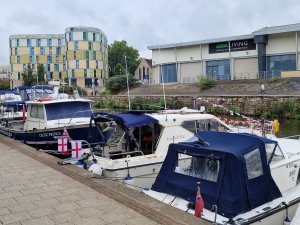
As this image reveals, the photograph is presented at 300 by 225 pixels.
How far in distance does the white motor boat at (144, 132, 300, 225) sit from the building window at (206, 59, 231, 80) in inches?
1705

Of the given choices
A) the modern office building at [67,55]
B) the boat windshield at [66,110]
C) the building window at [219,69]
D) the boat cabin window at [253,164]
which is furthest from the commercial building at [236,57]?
the boat cabin window at [253,164]

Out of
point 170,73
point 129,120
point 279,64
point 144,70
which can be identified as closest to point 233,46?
point 279,64

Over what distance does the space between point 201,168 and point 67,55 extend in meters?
79.4

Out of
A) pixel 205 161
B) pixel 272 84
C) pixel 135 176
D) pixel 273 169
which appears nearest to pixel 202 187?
pixel 205 161

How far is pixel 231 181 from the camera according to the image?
22.2 feet

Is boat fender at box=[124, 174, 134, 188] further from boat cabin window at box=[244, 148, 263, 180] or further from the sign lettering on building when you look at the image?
the sign lettering on building

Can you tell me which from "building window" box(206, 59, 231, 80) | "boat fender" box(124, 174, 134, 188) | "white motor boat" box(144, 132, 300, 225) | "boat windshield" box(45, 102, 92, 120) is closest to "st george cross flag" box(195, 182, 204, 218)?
"white motor boat" box(144, 132, 300, 225)

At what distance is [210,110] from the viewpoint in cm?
3612

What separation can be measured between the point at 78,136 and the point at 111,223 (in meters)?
9.44

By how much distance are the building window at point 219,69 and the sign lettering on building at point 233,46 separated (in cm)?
151

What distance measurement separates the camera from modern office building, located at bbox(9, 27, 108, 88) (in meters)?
82.5

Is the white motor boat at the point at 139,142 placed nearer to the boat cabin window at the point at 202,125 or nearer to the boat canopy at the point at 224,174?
the boat cabin window at the point at 202,125

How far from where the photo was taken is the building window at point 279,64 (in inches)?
1779

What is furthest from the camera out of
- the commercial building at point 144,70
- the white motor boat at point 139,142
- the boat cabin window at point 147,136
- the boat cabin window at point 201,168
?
Result: the commercial building at point 144,70
